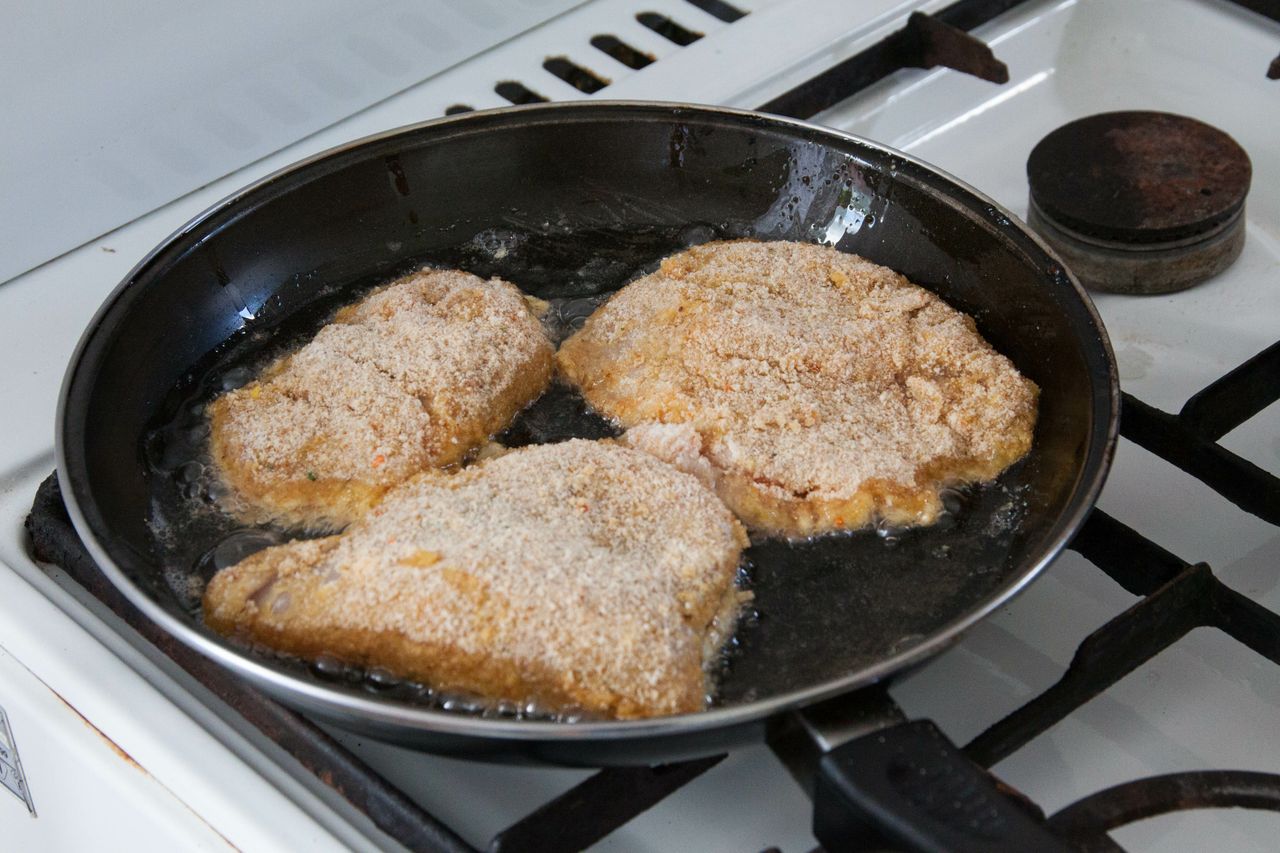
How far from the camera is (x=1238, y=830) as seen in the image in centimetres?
84

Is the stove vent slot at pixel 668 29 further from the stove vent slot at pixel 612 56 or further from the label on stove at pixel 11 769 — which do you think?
the label on stove at pixel 11 769

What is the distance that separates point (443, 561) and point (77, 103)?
0.62m

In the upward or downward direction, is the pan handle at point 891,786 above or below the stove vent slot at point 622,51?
below

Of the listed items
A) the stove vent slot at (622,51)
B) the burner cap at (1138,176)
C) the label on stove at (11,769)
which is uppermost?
the stove vent slot at (622,51)

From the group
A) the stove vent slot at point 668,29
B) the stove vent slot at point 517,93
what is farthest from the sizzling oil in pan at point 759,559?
the stove vent slot at point 668,29

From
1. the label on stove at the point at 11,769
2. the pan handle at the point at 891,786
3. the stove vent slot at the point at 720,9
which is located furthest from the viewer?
the stove vent slot at the point at 720,9

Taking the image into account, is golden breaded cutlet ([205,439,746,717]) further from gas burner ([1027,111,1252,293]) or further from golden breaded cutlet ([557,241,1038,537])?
gas burner ([1027,111,1252,293])

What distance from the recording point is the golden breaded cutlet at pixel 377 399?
98 cm

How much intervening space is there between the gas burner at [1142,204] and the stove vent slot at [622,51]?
449 millimetres

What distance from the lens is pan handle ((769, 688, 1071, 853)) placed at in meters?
0.64

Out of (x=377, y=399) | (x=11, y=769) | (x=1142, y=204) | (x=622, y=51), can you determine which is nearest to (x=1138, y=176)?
(x=1142, y=204)

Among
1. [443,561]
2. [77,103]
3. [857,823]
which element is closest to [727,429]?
[443,561]

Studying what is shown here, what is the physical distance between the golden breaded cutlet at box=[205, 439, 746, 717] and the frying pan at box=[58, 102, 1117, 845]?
37mm

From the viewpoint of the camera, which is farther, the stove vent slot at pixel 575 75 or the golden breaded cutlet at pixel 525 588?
the stove vent slot at pixel 575 75
